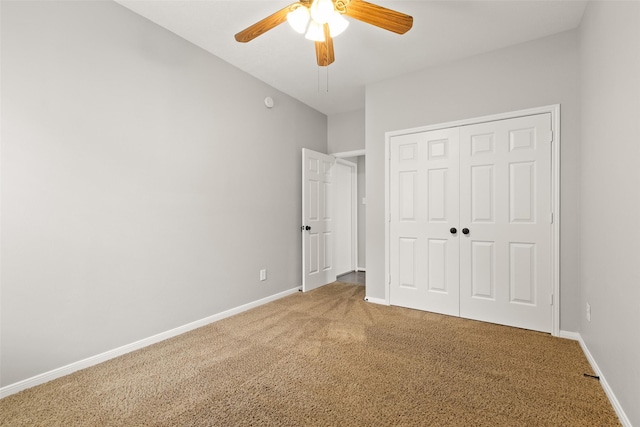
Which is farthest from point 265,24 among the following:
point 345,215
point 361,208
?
point 361,208

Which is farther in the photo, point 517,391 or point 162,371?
point 162,371

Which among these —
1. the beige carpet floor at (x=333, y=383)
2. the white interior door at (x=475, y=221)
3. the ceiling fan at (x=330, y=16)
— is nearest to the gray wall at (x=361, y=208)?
the white interior door at (x=475, y=221)

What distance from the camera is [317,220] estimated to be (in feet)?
14.4

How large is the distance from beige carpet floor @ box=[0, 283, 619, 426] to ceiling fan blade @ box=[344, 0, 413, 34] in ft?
7.31

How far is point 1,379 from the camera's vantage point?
1.79 meters

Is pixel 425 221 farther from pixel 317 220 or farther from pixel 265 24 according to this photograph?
pixel 265 24

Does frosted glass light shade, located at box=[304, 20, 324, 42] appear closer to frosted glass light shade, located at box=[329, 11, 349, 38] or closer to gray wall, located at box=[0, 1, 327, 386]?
frosted glass light shade, located at box=[329, 11, 349, 38]

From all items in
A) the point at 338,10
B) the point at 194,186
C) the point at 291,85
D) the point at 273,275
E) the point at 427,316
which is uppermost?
the point at 291,85

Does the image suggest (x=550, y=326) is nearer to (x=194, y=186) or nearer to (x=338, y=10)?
(x=338, y=10)

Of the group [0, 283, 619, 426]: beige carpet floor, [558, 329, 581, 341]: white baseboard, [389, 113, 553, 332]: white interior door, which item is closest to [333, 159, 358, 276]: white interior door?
[389, 113, 553, 332]: white interior door

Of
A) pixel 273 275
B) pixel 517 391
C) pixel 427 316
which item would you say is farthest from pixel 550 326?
pixel 273 275

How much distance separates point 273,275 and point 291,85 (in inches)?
93.6

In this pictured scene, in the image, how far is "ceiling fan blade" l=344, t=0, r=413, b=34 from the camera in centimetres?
176

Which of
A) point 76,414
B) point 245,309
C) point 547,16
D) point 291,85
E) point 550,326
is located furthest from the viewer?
point 291,85
